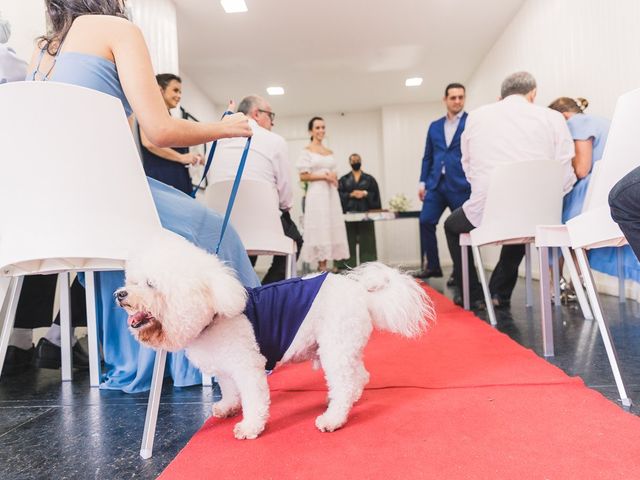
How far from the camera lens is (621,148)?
1.40m

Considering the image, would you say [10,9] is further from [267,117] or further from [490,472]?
[490,472]

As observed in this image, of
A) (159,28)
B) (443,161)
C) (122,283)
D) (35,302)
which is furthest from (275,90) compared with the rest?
(122,283)

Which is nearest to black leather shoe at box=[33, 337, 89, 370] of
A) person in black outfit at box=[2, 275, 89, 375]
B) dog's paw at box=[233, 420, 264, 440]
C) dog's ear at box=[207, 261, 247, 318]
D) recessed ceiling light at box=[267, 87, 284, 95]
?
person in black outfit at box=[2, 275, 89, 375]

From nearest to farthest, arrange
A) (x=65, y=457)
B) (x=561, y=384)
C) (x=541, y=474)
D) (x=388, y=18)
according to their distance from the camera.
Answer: (x=541, y=474)
(x=65, y=457)
(x=561, y=384)
(x=388, y=18)

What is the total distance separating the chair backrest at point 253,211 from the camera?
249 centimetres

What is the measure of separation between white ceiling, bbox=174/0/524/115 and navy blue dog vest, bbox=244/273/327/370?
4.34m

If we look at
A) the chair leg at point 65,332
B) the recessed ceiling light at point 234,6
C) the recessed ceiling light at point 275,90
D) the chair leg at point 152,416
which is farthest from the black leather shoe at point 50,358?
the recessed ceiling light at point 275,90

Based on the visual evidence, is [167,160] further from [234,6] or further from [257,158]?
[234,6]

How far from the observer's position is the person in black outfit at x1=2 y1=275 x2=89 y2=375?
2.24 m

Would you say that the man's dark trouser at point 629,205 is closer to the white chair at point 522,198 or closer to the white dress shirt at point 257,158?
the white chair at point 522,198

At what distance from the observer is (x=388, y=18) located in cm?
534

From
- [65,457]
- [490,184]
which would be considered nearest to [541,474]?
[65,457]

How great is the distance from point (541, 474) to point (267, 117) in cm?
281

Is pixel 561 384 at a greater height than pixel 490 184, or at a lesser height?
lesser
